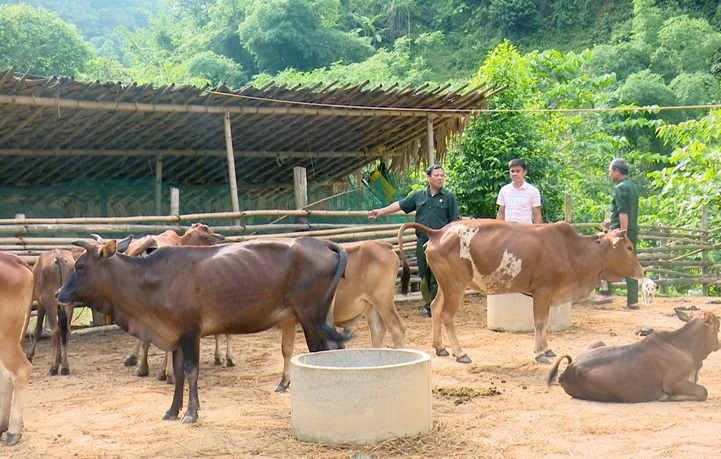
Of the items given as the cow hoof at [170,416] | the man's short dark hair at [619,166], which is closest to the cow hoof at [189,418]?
the cow hoof at [170,416]

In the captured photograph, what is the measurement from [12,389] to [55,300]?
2.91 meters

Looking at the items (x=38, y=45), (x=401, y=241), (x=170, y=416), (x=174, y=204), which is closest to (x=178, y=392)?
(x=170, y=416)

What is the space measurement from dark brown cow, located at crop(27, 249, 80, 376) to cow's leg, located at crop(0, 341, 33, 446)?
8.69ft

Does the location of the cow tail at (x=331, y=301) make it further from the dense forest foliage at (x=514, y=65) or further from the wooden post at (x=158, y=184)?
the wooden post at (x=158, y=184)

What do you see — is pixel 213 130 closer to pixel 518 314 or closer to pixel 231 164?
pixel 231 164

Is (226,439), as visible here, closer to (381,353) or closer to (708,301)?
(381,353)

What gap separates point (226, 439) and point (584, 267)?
4613 millimetres

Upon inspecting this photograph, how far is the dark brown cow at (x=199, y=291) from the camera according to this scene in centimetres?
690

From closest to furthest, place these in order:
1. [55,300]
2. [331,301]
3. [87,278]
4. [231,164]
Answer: [87,278]
[331,301]
[55,300]
[231,164]

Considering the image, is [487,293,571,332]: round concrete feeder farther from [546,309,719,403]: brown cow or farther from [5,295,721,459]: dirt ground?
[546,309,719,403]: brown cow

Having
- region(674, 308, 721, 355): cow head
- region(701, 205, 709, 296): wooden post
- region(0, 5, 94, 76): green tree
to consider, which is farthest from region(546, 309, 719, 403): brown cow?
region(0, 5, 94, 76): green tree

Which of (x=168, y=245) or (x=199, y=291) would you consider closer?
(x=199, y=291)

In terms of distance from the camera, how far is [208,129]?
1375 centimetres

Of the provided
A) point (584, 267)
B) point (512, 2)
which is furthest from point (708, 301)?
point (512, 2)
